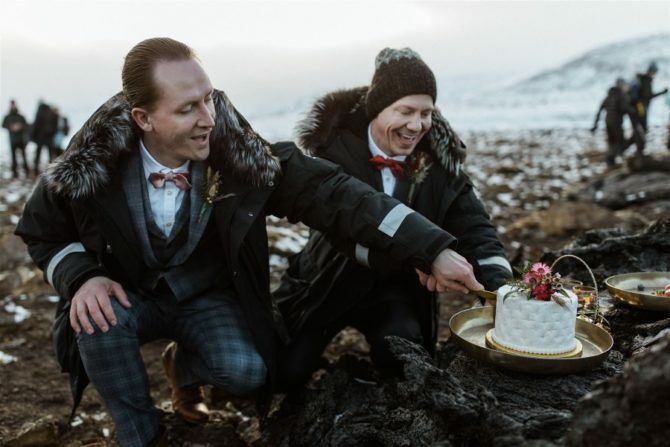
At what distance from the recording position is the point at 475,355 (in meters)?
2.27

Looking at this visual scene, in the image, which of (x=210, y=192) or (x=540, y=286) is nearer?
(x=540, y=286)

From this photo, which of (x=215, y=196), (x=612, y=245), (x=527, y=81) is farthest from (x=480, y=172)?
(x=527, y=81)

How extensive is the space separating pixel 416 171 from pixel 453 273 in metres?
0.95

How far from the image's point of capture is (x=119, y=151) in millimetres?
2822

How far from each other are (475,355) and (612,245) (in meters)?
1.69

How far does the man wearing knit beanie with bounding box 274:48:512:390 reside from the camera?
3.36 meters

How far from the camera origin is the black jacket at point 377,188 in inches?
134

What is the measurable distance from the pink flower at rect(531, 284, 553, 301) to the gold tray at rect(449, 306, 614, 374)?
215 millimetres

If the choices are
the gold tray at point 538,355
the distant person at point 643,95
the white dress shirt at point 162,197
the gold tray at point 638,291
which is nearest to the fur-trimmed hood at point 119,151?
the white dress shirt at point 162,197

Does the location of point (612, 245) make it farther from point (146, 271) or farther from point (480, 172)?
point (480, 172)

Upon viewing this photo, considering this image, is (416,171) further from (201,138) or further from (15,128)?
(15,128)

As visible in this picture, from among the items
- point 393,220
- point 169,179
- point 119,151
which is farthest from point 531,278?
point 119,151

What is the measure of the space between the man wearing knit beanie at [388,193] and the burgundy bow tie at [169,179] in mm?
913

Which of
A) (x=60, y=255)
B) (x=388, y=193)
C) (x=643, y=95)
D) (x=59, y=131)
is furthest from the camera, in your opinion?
(x=643, y=95)
